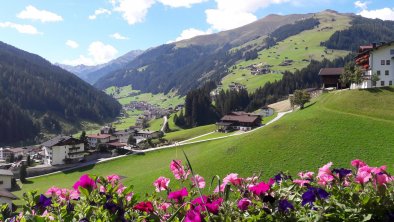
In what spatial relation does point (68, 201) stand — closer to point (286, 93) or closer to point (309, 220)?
point (309, 220)

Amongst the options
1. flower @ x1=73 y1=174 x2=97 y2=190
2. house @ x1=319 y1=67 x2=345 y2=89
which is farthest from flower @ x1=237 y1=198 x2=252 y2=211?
house @ x1=319 y1=67 x2=345 y2=89

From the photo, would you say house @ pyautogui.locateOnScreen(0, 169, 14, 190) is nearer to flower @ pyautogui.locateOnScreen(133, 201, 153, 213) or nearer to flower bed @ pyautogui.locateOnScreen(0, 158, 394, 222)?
flower bed @ pyautogui.locateOnScreen(0, 158, 394, 222)

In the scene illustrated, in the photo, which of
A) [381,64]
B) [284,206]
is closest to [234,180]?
[284,206]

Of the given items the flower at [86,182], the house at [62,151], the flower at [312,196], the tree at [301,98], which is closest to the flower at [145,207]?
the flower at [86,182]

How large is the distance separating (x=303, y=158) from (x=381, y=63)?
3608cm

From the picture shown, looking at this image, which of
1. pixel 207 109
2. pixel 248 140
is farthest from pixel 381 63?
pixel 207 109

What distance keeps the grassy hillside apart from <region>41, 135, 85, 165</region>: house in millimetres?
31843

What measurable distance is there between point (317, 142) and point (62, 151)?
79040mm

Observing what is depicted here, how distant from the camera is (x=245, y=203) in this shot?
5180 millimetres

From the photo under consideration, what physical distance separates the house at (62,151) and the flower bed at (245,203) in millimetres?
106423

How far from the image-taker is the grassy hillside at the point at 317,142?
53938 mm

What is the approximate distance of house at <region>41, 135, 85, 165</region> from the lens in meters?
110

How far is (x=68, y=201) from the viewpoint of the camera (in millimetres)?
6090

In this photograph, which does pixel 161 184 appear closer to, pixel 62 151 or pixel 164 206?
pixel 164 206
